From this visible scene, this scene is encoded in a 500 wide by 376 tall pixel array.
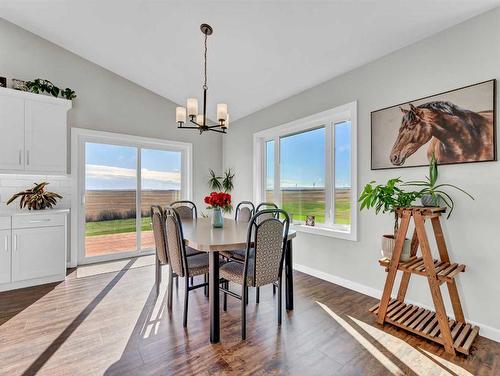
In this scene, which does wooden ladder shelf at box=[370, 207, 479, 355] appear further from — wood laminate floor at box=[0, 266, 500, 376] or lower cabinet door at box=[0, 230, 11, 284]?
lower cabinet door at box=[0, 230, 11, 284]

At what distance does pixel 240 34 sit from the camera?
2.94 metres

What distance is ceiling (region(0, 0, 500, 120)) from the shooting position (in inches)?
92.3

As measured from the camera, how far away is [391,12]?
224 cm

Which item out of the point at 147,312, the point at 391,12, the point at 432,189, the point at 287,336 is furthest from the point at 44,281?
the point at 391,12

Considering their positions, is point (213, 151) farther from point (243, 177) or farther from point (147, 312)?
point (147, 312)

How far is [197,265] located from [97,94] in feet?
11.2

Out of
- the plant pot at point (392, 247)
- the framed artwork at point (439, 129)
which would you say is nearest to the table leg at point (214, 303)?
the plant pot at point (392, 247)

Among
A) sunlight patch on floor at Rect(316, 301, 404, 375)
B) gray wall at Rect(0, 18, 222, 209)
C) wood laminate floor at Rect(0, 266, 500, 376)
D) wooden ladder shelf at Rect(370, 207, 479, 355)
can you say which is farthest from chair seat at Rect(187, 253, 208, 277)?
gray wall at Rect(0, 18, 222, 209)

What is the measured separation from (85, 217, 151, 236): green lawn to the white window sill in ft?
8.77

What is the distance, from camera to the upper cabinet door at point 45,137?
3357 mm

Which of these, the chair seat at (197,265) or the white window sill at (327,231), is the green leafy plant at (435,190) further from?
the chair seat at (197,265)

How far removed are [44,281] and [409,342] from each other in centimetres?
408

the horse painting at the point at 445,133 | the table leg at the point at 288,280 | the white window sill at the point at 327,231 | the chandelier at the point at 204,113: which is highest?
the chandelier at the point at 204,113

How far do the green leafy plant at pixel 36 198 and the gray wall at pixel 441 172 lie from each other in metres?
3.65
